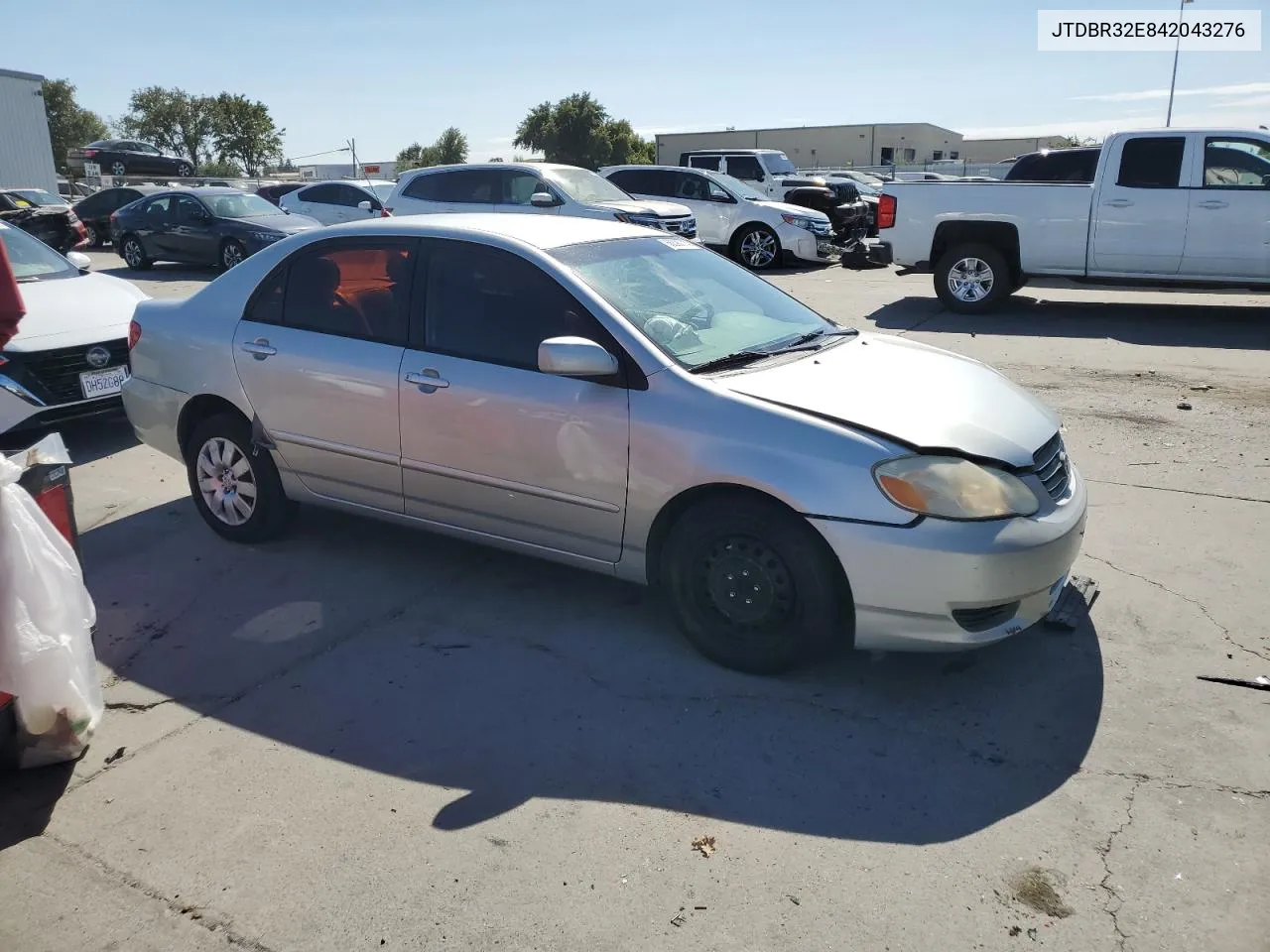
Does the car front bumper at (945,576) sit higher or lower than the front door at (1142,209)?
lower

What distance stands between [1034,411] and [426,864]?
9.53ft

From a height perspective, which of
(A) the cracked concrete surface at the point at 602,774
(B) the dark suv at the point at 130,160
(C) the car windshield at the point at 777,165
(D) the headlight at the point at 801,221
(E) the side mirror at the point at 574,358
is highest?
(B) the dark suv at the point at 130,160

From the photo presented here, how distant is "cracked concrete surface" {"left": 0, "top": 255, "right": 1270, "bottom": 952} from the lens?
107 inches

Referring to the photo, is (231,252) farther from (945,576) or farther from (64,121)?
(64,121)

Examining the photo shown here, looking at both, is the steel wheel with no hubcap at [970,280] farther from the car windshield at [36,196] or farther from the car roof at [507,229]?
the car windshield at [36,196]

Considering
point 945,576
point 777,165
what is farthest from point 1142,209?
point 777,165

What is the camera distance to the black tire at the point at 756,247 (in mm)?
17672

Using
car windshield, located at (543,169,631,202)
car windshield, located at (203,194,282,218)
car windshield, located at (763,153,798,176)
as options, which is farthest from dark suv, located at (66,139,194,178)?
car windshield, located at (543,169,631,202)

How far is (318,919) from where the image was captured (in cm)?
273

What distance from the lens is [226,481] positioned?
5.32m

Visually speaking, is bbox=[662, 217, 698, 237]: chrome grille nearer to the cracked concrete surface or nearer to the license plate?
the license plate

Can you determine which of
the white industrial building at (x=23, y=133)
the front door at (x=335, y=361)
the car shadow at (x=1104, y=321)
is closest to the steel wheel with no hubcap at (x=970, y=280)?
the car shadow at (x=1104, y=321)

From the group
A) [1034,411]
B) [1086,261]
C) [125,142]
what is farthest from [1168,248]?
[125,142]

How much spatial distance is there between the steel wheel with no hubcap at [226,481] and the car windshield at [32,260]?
11.8 feet
